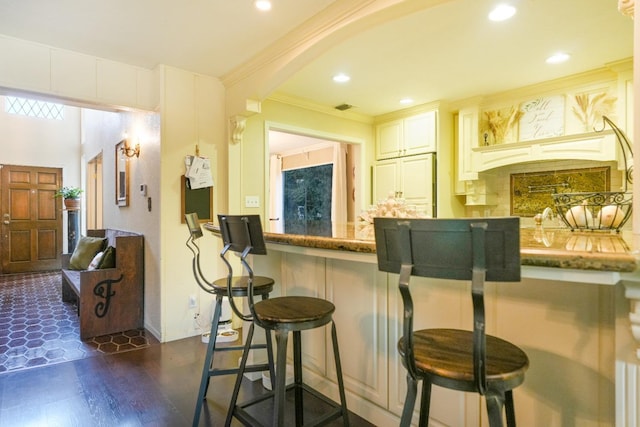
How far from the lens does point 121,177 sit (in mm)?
4188

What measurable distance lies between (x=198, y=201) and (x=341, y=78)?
1.84 m

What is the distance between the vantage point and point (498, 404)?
0.83m

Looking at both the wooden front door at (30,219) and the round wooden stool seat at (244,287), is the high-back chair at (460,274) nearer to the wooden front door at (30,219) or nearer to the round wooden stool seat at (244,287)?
the round wooden stool seat at (244,287)

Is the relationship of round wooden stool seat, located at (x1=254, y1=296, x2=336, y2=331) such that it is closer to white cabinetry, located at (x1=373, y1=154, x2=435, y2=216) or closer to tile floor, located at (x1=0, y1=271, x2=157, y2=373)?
tile floor, located at (x1=0, y1=271, x2=157, y2=373)

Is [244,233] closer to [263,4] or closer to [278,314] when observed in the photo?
[278,314]

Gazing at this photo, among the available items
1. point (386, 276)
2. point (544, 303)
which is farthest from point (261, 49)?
point (544, 303)

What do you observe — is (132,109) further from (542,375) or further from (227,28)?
(542,375)

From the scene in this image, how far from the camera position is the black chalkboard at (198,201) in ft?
10.5

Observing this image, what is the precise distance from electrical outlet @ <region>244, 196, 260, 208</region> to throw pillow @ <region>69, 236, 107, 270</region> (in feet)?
6.79

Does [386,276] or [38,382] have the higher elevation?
[386,276]

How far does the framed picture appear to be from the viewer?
3924 mm

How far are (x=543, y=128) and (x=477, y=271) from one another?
3579mm

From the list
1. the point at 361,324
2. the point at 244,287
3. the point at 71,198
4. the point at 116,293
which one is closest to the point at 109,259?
the point at 116,293

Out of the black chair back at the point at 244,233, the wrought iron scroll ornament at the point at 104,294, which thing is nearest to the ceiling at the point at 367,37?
the black chair back at the point at 244,233
